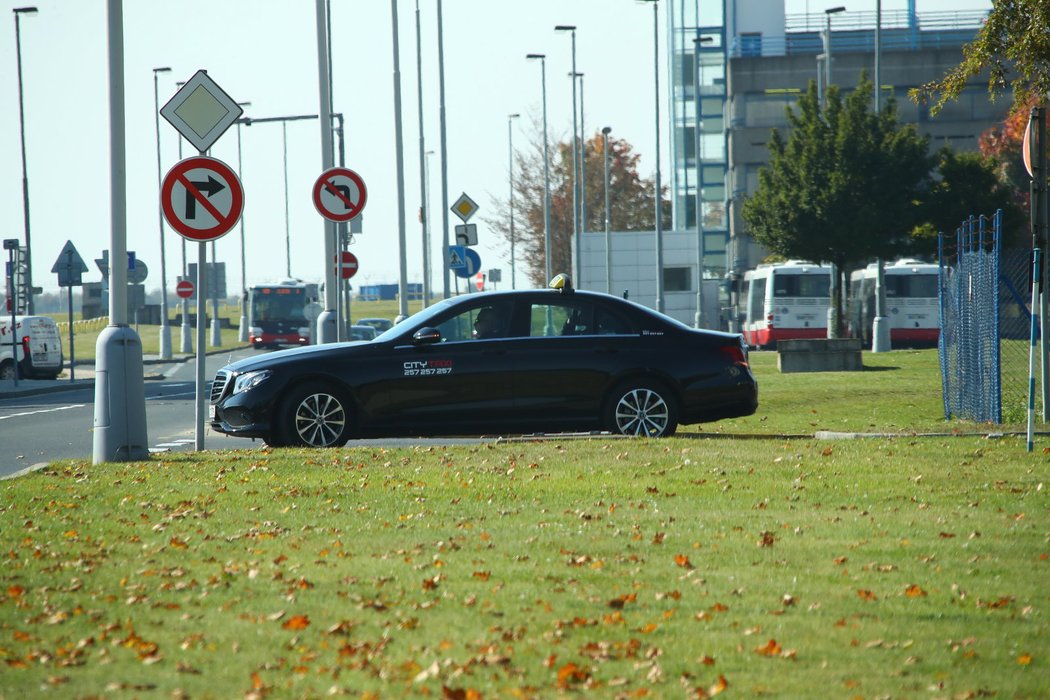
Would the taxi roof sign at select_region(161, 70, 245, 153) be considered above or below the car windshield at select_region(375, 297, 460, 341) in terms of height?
above

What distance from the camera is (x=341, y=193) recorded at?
19.4 metres

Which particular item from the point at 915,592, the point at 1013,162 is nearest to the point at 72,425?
the point at 915,592

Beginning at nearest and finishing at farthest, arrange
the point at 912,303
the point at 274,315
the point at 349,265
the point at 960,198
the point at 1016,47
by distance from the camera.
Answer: the point at 1016,47
the point at 349,265
the point at 960,198
the point at 912,303
the point at 274,315

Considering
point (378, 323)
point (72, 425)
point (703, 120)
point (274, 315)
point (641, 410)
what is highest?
point (703, 120)

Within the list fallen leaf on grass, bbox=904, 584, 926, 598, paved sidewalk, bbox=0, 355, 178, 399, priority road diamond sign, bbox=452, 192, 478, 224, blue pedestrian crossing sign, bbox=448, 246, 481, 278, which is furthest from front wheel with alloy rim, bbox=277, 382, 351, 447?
priority road diamond sign, bbox=452, 192, 478, 224

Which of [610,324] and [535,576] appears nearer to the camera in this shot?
[535,576]

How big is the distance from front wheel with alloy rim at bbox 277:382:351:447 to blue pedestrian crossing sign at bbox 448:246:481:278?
1605 cm

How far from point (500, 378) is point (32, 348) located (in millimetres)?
29039

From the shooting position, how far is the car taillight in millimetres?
14836

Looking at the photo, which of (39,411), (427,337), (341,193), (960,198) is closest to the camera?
(427,337)

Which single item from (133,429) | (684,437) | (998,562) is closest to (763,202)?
(684,437)

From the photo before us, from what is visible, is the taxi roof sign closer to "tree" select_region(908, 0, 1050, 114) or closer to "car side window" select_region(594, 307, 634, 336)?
"car side window" select_region(594, 307, 634, 336)

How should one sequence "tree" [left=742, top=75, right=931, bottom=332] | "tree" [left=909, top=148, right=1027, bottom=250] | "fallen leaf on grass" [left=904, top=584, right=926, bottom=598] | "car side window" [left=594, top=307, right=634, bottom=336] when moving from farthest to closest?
"tree" [left=909, top=148, right=1027, bottom=250] → "tree" [left=742, top=75, right=931, bottom=332] → "car side window" [left=594, top=307, right=634, bottom=336] → "fallen leaf on grass" [left=904, top=584, right=926, bottom=598]

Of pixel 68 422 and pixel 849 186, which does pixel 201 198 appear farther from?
pixel 849 186
